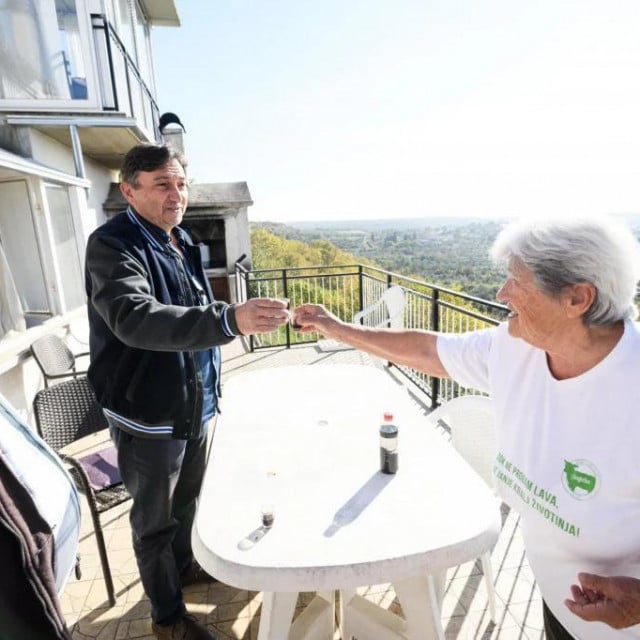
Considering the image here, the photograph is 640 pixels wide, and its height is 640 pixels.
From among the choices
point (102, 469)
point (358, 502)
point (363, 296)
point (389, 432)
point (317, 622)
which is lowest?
point (317, 622)

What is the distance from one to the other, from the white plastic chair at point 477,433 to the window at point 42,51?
538cm

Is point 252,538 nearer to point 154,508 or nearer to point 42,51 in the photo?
point 154,508

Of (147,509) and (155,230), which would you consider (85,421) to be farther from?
(155,230)

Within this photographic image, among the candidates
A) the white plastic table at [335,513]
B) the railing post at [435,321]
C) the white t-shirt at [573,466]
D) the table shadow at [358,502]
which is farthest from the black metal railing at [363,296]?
the table shadow at [358,502]

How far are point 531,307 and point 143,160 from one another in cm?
152

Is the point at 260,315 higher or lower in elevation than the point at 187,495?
higher

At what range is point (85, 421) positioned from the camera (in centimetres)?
212

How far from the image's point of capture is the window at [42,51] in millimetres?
4324

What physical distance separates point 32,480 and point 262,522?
2.03ft

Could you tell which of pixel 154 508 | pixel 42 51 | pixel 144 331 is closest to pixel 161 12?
pixel 42 51

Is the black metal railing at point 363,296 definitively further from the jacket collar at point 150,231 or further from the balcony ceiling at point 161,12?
the balcony ceiling at point 161,12

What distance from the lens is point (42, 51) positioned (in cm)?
454

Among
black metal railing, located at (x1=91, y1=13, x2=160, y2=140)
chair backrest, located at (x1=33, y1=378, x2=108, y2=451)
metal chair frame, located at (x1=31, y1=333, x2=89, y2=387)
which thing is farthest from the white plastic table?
black metal railing, located at (x1=91, y1=13, x2=160, y2=140)

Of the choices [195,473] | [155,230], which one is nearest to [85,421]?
[195,473]
